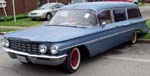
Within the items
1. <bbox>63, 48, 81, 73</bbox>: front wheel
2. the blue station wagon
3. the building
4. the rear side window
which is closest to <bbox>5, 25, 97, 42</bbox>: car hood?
the blue station wagon

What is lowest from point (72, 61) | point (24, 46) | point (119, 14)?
point (72, 61)

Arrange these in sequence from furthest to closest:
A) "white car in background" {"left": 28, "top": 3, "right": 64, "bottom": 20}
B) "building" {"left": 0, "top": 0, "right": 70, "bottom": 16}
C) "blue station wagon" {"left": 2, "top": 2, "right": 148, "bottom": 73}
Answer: "building" {"left": 0, "top": 0, "right": 70, "bottom": 16}, "white car in background" {"left": 28, "top": 3, "right": 64, "bottom": 20}, "blue station wagon" {"left": 2, "top": 2, "right": 148, "bottom": 73}

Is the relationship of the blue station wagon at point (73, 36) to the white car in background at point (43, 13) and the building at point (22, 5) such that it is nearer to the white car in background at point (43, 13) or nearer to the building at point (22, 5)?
the white car in background at point (43, 13)

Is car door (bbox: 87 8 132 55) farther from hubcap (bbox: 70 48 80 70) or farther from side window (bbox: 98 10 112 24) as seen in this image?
hubcap (bbox: 70 48 80 70)

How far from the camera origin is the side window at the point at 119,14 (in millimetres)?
8923

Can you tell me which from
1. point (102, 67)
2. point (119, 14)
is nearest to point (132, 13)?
point (119, 14)

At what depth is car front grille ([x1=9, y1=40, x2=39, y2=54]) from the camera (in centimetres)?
655

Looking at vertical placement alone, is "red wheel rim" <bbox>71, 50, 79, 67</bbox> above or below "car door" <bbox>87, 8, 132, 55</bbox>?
below

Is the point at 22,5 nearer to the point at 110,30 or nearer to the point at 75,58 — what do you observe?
the point at 110,30

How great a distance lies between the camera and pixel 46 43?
21.0 feet

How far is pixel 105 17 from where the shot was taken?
838cm

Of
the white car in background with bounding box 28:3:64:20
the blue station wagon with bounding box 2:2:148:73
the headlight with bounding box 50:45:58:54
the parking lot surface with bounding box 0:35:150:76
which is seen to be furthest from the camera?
the white car in background with bounding box 28:3:64:20

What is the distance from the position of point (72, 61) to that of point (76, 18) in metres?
1.44

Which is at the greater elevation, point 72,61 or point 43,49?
point 43,49
